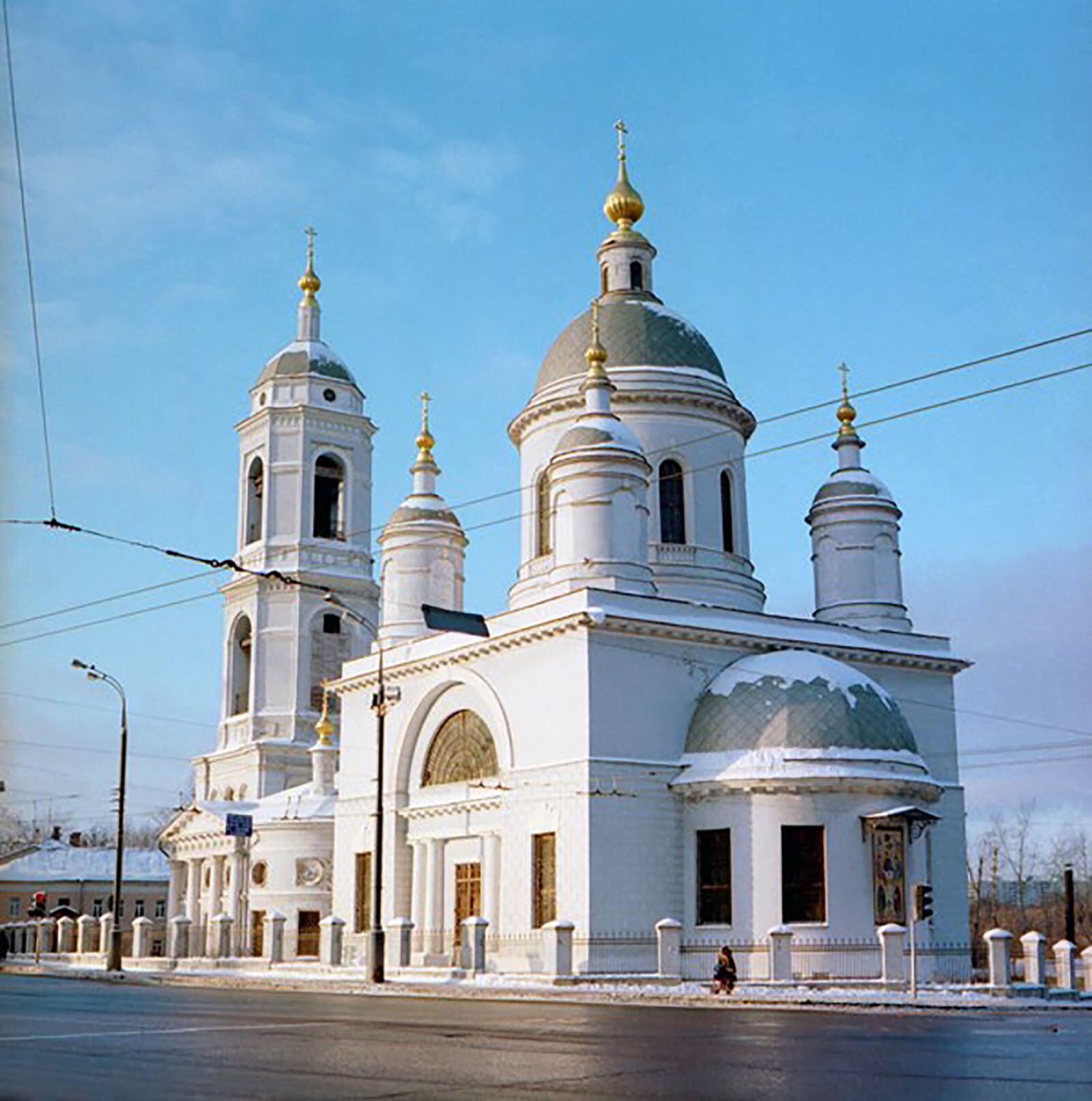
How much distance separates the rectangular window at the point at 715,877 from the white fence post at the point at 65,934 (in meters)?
27.7

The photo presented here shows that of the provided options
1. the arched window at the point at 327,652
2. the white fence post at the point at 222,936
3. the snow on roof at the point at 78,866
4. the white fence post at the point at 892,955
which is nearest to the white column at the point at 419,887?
the white fence post at the point at 222,936

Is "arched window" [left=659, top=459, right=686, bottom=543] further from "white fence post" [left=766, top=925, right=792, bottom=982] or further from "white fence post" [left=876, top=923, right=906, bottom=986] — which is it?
"white fence post" [left=876, top=923, right=906, bottom=986]

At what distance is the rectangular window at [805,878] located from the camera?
3173 cm

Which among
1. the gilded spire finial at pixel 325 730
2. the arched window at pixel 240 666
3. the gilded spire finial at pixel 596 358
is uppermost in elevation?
the gilded spire finial at pixel 596 358

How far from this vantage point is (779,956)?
97.0 ft

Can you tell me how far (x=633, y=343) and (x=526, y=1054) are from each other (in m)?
28.5

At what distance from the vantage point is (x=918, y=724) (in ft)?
126

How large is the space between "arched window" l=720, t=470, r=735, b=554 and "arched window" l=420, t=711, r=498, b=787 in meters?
7.78

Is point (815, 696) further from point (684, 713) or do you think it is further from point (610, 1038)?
point (610, 1038)

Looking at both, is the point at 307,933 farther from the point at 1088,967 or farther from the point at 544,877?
the point at 1088,967

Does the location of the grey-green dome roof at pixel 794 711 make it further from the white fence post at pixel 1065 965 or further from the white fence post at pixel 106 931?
the white fence post at pixel 106 931

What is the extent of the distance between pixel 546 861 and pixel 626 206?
1825 cm

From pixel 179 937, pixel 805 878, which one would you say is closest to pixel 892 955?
pixel 805 878

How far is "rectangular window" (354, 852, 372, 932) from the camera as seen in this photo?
130 ft
